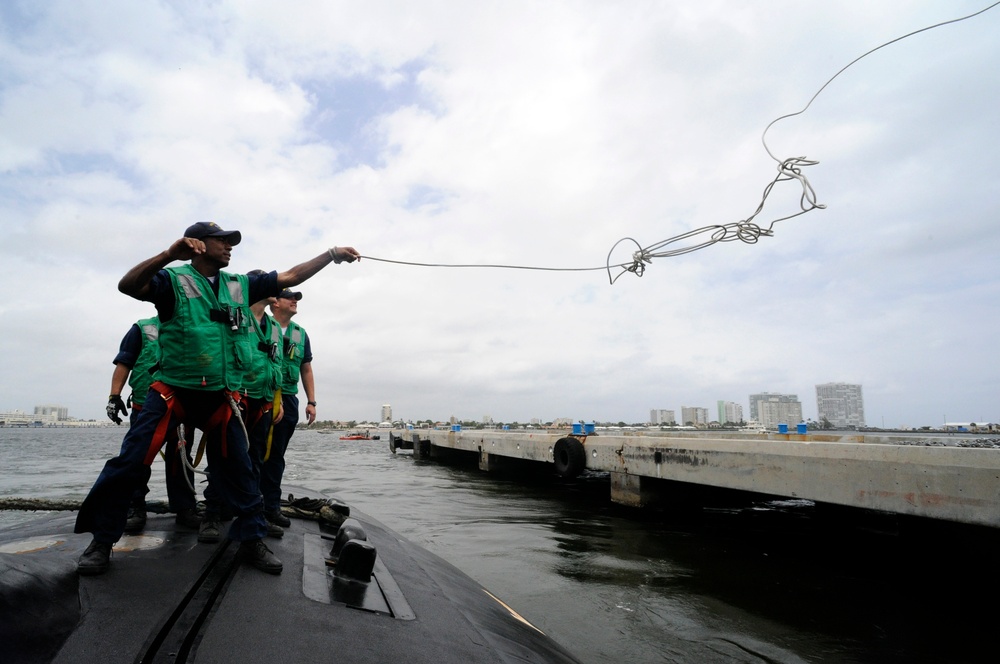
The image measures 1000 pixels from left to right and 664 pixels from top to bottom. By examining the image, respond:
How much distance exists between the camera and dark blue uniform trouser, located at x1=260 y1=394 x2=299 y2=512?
373 centimetres

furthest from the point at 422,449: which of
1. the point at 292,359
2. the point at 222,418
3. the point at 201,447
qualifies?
the point at 222,418

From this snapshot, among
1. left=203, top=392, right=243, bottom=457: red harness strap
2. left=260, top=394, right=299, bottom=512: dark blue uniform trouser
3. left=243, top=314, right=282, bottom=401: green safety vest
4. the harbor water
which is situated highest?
left=243, top=314, right=282, bottom=401: green safety vest

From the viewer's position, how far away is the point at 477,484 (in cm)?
1458

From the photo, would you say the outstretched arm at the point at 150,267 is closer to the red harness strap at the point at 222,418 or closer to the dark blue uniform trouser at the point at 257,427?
the red harness strap at the point at 222,418

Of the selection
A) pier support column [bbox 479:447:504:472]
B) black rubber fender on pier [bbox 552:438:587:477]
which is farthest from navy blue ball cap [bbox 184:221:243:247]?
pier support column [bbox 479:447:504:472]

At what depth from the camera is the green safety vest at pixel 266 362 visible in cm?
345

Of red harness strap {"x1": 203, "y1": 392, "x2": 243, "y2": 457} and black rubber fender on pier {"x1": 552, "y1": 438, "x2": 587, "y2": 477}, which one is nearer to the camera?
red harness strap {"x1": 203, "y1": 392, "x2": 243, "y2": 457}

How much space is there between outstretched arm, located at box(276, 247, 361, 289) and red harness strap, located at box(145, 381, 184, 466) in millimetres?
808

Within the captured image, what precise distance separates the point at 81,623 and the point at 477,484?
13.3 m

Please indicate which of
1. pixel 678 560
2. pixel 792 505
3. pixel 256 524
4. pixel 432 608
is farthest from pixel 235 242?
pixel 792 505

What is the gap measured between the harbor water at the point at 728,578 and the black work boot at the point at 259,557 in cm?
13

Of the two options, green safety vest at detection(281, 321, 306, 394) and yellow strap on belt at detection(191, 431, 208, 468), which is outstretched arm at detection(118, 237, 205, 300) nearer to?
yellow strap on belt at detection(191, 431, 208, 468)

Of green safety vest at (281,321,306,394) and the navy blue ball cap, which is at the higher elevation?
the navy blue ball cap

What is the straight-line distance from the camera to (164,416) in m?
2.53
